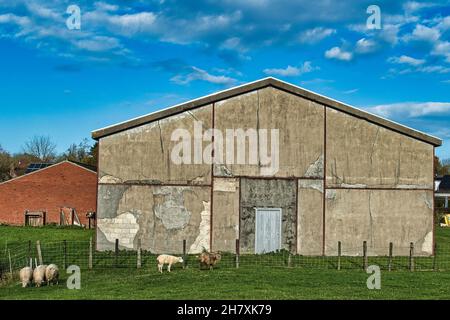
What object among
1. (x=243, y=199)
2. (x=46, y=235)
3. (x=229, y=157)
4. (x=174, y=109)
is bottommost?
(x=46, y=235)

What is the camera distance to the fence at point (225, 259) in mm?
20734

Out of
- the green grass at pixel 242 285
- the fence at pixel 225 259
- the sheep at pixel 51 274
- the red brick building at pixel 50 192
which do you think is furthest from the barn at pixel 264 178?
the red brick building at pixel 50 192

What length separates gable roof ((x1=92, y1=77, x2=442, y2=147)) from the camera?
2602cm

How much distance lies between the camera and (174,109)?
85.6 feet

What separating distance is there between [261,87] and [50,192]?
2698 cm

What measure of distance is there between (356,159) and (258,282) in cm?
1208

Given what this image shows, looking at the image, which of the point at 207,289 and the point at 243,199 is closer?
the point at 207,289

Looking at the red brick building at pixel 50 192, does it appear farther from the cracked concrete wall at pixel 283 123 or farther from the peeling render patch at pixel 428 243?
the peeling render patch at pixel 428 243

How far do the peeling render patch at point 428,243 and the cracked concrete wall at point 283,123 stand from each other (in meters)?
5.91

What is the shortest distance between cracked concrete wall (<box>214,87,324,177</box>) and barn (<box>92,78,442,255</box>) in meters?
0.05

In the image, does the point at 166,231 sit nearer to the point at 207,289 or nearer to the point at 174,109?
the point at 174,109

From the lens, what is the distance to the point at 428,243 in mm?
26500

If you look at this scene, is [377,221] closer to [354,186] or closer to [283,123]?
[354,186]

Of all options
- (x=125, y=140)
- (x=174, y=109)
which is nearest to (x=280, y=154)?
(x=174, y=109)
